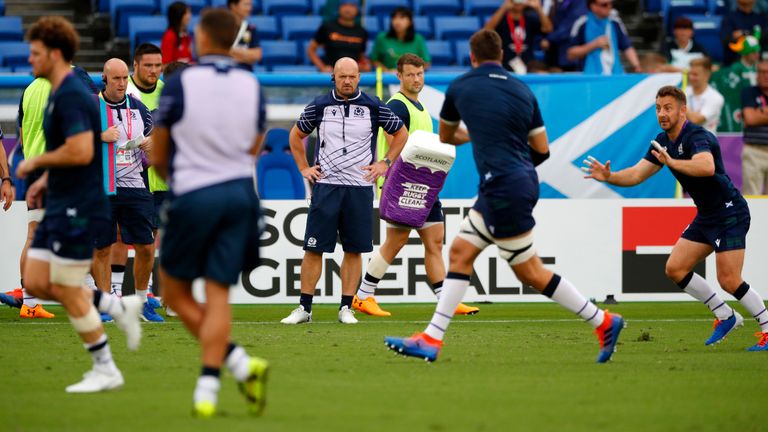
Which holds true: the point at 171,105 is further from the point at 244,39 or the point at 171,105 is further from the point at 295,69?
the point at 295,69

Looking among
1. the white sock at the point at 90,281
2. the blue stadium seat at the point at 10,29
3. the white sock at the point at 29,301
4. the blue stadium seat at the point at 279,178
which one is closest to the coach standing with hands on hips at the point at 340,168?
the white sock at the point at 90,281

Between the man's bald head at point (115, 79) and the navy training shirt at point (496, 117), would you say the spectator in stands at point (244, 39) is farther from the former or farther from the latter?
the navy training shirt at point (496, 117)

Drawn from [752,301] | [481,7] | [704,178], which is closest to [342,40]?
[481,7]

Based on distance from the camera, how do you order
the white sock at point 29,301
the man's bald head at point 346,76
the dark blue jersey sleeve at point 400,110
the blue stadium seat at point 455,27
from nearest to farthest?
the man's bald head at point 346,76 < the white sock at point 29,301 < the dark blue jersey sleeve at point 400,110 < the blue stadium seat at point 455,27

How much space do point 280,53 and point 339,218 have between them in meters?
8.06

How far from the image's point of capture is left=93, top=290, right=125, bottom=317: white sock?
324 inches

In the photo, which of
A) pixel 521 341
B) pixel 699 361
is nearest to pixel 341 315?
pixel 521 341

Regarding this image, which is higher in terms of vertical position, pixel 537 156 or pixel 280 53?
pixel 537 156

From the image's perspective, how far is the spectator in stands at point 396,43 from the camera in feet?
59.1

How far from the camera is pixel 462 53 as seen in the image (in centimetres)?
2061

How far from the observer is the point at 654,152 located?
10.2 metres

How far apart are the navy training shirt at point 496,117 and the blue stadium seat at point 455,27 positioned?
12.3 meters

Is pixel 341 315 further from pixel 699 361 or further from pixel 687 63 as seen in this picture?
pixel 687 63

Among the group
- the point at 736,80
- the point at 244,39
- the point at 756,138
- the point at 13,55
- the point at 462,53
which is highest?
the point at 244,39
